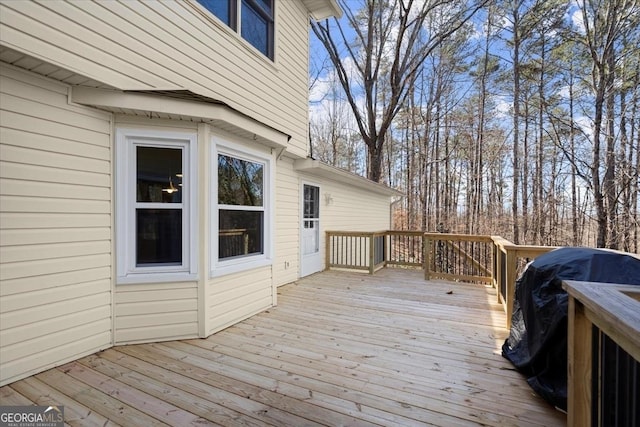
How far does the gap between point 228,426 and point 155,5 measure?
398 centimetres

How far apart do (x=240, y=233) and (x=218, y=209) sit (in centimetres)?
55

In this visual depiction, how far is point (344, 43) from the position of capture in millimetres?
12008

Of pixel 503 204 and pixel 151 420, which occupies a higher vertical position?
pixel 503 204

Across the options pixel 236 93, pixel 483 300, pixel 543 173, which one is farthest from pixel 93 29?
pixel 543 173

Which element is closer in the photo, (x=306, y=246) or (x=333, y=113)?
(x=306, y=246)

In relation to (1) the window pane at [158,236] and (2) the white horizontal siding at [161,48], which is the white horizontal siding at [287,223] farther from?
(1) the window pane at [158,236]

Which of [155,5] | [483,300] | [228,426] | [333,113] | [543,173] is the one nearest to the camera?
[228,426]

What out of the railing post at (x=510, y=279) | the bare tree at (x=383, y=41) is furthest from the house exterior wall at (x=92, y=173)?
the bare tree at (x=383, y=41)

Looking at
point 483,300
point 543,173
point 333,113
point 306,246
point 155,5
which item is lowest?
point 483,300

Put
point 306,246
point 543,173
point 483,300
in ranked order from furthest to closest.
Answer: point 543,173, point 306,246, point 483,300

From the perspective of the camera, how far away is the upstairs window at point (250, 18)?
3.95 m

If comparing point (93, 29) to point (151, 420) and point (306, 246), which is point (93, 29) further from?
point (306, 246)

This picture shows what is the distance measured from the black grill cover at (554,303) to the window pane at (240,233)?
3060 mm

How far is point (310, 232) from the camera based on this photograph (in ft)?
21.9
